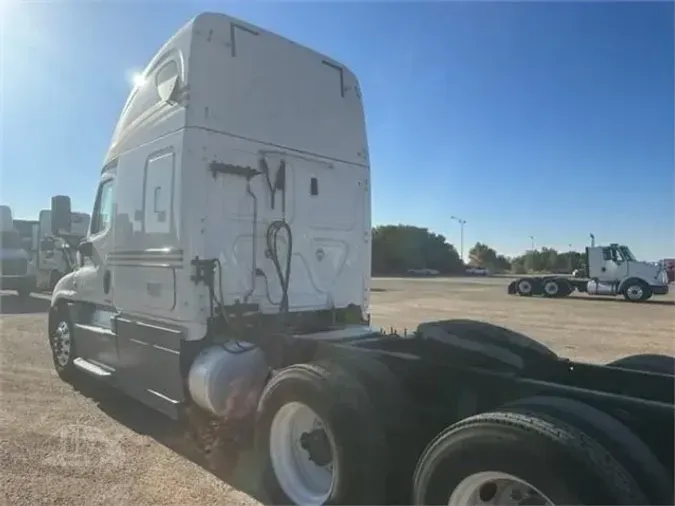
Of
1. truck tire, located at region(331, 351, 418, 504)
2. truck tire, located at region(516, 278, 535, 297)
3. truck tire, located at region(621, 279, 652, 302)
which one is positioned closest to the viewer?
truck tire, located at region(331, 351, 418, 504)

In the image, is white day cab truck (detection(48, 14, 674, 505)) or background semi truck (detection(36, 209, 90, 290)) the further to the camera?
background semi truck (detection(36, 209, 90, 290))

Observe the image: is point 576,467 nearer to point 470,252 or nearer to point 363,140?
point 363,140

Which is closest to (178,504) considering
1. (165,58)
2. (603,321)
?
(165,58)

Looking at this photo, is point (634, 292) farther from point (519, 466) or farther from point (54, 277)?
point (519, 466)

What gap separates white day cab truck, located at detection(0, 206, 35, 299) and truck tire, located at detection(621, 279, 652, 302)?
24.0 metres

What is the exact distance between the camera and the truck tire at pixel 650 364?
3725 mm

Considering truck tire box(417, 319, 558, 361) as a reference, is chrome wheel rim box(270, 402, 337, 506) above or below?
below

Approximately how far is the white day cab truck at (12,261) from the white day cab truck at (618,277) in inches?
842

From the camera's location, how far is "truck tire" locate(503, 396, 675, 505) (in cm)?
227

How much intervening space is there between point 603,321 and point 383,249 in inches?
2267

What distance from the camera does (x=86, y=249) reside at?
6703 millimetres

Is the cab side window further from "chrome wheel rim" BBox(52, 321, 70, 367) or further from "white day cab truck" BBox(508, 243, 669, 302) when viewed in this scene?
"white day cab truck" BBox(508, 243, 669, 302)

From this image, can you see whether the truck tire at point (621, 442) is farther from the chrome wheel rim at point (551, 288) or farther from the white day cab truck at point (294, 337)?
the chrome wheel rim at point (551, 288)

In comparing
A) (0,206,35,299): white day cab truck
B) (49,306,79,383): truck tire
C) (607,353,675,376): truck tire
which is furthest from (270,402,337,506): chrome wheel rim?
(0,206,35,299): white day cab truck
